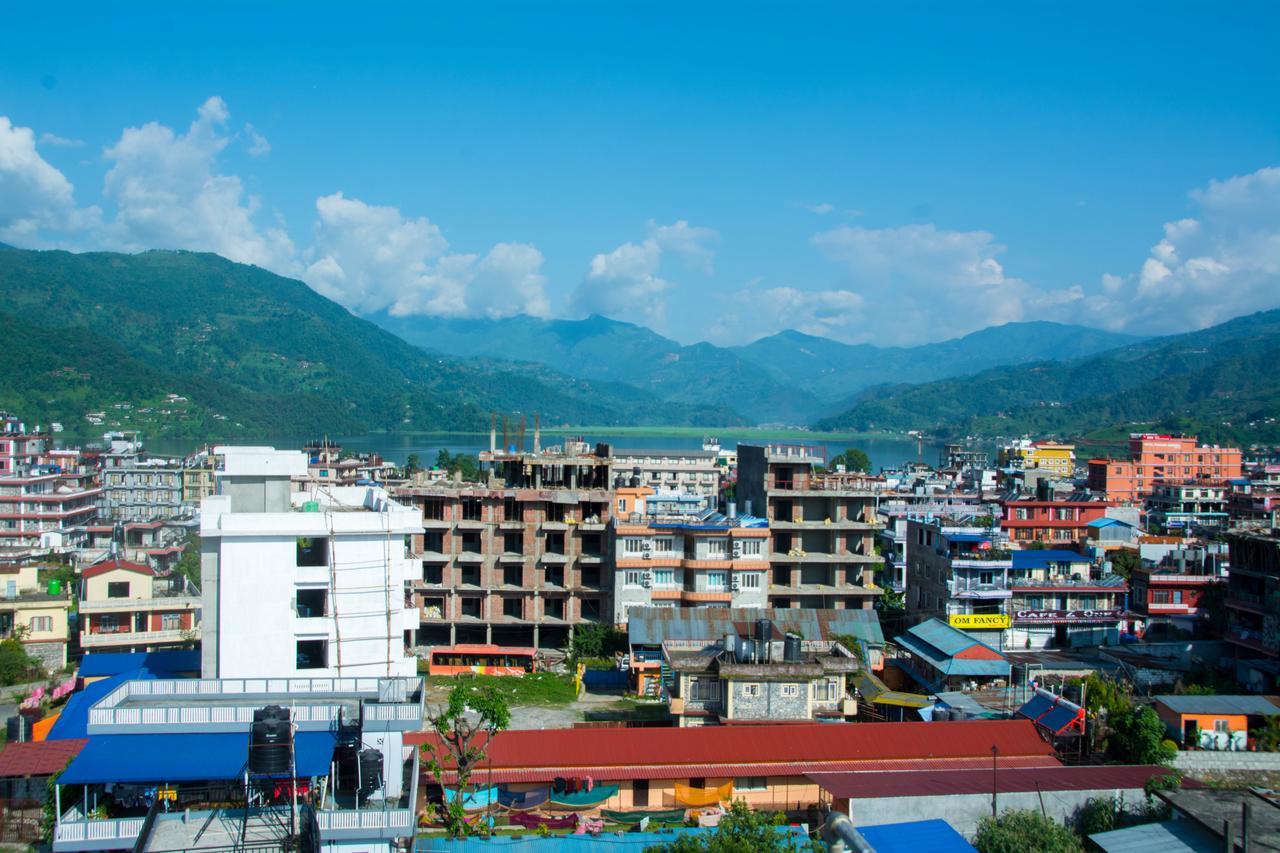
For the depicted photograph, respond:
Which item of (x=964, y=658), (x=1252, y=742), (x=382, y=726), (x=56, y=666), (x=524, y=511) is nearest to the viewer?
(x=382, y=726)

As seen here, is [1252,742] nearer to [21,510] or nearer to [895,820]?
[895,820]

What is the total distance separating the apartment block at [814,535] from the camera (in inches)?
1228

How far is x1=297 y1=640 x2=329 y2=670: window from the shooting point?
60.1 ft

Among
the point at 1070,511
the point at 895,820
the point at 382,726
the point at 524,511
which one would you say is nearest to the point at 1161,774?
the point at 895,820

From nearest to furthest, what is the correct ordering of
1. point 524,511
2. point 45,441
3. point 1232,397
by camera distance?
point 524,511, point 45,441, point 1232,397

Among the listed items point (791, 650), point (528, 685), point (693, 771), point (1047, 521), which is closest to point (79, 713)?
point (693, 771)

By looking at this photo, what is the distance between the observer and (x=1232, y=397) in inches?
6806

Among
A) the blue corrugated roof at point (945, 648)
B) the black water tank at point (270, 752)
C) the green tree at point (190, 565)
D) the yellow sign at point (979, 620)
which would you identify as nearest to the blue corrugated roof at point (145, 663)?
the black water tank at point (270, 752)

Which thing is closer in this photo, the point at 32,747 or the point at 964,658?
the point at 32,747

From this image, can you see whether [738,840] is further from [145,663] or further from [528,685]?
[528,685]

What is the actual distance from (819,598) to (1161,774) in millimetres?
14330

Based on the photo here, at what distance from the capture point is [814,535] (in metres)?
31.9

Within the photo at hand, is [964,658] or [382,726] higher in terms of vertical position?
[382,726]

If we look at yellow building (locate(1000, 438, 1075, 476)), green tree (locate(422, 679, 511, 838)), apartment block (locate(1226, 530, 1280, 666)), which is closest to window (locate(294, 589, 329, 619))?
green tree (locate(422, 679, 511, 838))
